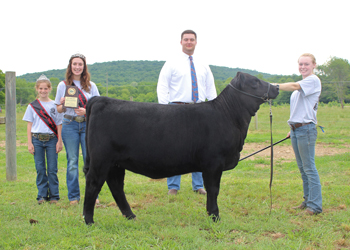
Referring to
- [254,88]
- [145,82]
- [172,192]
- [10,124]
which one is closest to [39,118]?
[10,124]

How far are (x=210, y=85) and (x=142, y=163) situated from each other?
247cm

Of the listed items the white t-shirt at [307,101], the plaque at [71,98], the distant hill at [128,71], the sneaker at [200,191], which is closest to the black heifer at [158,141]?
the plaque at [71,98]

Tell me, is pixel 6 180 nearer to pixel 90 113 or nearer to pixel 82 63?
pixel 82 63

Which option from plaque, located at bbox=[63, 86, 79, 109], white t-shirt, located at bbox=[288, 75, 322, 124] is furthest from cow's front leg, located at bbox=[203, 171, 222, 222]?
plaque, located at bbox=[63, 86, 79, 109]

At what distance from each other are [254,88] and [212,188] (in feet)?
4.87

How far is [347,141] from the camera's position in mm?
10773

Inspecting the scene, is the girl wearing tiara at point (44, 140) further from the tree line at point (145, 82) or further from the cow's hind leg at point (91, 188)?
the tree line at point (145, 82)

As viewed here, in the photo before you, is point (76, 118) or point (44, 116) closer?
point (76, 118)

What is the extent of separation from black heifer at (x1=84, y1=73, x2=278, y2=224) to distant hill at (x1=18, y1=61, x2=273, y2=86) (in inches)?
2022

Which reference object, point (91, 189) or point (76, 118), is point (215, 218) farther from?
point (76, 118)

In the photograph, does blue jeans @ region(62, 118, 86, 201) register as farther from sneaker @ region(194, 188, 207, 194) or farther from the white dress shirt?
sneaker @ region(194, 188, 207, 194)

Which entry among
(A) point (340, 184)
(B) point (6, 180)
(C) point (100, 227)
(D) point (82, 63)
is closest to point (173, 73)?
(D) point (82, 63)

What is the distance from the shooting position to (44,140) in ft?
16.1

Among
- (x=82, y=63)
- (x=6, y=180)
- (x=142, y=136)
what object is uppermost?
(x=82, y=63)
